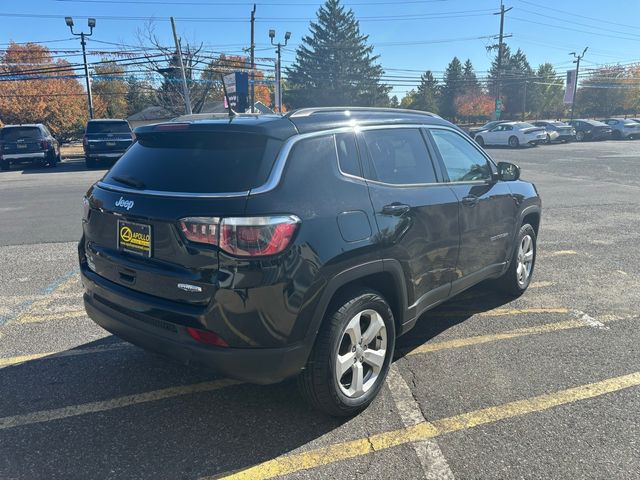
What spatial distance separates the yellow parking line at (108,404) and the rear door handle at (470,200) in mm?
2146

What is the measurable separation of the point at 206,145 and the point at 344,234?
0.93 meters

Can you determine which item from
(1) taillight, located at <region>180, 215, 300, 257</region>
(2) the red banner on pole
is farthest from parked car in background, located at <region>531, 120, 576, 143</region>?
(1) taillight, located at <region>180, 215, 300, 257</region>

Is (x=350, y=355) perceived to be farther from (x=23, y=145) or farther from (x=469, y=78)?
(x=469, y=78)

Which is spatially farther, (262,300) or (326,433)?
(326,433)

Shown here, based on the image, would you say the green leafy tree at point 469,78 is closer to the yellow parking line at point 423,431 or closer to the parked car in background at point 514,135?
the parked car in background at point 514,135

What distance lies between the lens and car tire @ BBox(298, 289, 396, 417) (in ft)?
9.04

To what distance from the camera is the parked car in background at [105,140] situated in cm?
1823

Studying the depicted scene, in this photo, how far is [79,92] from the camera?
50656mm

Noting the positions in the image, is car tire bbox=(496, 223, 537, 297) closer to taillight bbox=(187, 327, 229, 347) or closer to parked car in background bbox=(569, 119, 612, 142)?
taillight bbox=(187, 327, 229, 347)

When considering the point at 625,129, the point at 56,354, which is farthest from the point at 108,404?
the point at 625,129

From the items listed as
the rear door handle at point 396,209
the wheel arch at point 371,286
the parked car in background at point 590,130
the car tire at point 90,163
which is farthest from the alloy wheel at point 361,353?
the parked car in background at point 590,130

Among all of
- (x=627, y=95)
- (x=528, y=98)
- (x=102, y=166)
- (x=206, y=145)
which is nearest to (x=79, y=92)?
(x=102, y=166)

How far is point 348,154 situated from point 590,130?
130ft

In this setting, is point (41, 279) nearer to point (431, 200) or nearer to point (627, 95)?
point (431, 200)
